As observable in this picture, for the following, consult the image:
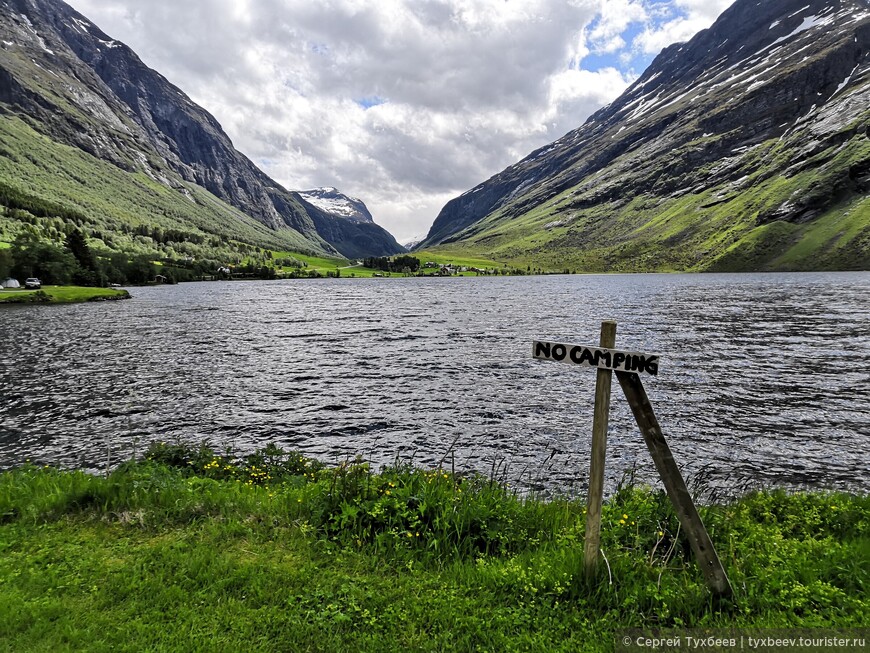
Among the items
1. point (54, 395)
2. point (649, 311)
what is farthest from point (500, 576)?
point (649, 311)

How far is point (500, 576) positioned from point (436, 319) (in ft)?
217

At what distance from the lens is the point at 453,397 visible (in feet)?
99.1

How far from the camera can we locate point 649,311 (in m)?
78.1

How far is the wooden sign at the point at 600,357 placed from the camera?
6.92m

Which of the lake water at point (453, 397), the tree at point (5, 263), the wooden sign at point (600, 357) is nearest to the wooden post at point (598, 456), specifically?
the wooden sign at point (600, 357)

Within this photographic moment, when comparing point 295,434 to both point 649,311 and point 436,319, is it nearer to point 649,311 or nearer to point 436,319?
point 436,319

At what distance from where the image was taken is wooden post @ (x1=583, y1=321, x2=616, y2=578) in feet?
24.1

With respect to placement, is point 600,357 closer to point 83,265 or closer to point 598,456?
point 598,456

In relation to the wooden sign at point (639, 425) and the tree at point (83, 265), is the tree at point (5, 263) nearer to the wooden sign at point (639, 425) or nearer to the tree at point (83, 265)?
the tree at point (83, 265)

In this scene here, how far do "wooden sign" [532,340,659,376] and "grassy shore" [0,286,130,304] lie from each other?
124547 mm

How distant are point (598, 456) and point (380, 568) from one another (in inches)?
182

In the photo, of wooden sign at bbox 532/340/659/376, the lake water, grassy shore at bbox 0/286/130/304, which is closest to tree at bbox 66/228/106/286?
grassy shore at bbox 0/286/130/304

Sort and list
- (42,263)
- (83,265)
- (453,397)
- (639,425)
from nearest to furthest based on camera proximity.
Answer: (639,425) < (453,397) < (42,263) < (83,265)

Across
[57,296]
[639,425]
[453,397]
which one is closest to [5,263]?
[57,296]
